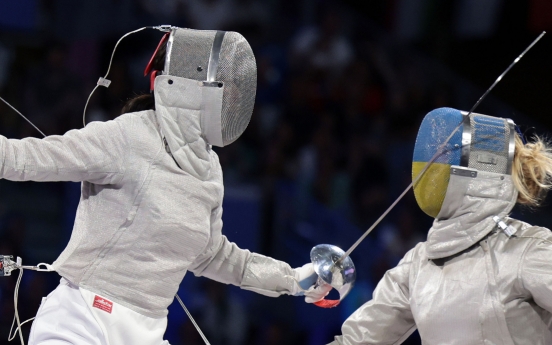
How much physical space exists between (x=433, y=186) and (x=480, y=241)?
170 millimetres

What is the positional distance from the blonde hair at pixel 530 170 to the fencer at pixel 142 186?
0.68 metres

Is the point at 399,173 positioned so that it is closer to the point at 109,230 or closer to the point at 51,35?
the point at 51,35

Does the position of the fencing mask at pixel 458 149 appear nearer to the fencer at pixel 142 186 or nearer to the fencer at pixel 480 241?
the fencer at pixel 480 241

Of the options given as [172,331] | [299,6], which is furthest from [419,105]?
[172,331]

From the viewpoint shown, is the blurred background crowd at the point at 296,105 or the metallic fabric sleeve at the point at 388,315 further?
the blurred background crowd at the point at 296,105

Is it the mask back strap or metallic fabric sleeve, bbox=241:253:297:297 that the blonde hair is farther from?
the mask back strap

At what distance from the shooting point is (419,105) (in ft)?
12.9

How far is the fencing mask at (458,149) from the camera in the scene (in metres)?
1.73

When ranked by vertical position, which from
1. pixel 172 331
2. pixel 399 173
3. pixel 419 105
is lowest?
pixel 172 331

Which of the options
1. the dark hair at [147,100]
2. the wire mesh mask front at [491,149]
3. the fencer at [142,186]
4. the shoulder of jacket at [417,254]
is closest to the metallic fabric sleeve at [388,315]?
the shoulder of jacket at [417,254]

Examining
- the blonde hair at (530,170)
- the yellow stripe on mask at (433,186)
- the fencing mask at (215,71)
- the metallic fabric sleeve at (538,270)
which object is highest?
the fencing mask at (215,71)

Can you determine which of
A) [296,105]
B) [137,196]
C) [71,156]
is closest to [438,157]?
[137,196]

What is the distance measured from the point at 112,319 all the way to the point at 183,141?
429 millimetres

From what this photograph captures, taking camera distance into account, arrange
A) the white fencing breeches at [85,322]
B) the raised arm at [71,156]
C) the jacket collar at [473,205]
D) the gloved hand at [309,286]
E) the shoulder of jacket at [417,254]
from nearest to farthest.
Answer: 1. the raised arm at [71,156]
2. the white fencing breeches at [85,322]
3. the jacket collar at [473,205]
4. the shoulder of jacket at [417,254]
5. the gloved hand at [309,286]
